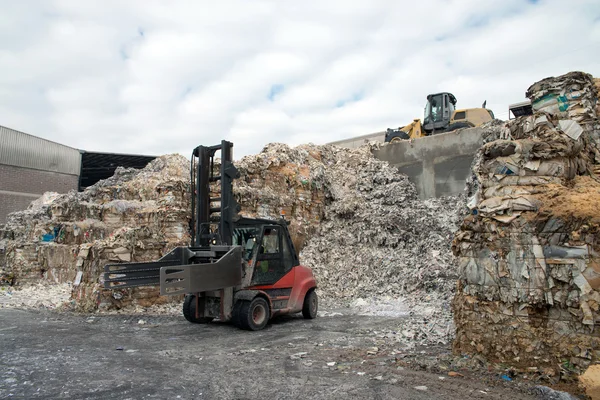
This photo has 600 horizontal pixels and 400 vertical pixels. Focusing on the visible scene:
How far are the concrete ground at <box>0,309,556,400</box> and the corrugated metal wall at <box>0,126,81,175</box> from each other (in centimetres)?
2299

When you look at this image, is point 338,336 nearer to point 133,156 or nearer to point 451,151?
point 451,151

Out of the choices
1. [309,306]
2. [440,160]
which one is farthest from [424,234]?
[309,306]

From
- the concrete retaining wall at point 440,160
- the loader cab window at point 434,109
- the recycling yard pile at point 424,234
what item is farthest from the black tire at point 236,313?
the loader cab window at point 434,109

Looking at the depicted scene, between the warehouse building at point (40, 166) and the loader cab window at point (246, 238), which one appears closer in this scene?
the loader cab window at point (246, 238)

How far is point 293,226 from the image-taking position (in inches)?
542

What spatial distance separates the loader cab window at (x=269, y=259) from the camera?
7707 mm

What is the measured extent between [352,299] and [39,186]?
24667 mm

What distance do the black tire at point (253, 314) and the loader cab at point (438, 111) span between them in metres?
11.8

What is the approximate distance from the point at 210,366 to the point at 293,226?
28.9 ft

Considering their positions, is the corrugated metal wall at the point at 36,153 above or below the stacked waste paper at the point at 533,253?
above

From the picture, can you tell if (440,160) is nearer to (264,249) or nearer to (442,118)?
(442,118)

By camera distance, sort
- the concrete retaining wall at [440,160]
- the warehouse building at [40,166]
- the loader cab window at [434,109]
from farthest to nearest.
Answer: the warehouse building at [40,166]
the loader cab window at [434,109]
the concrete retaining wall at [440,160]

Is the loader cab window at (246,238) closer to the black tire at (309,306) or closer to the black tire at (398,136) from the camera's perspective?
the black tire at (309,306)

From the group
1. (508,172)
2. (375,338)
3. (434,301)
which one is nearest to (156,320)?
(375,338)
